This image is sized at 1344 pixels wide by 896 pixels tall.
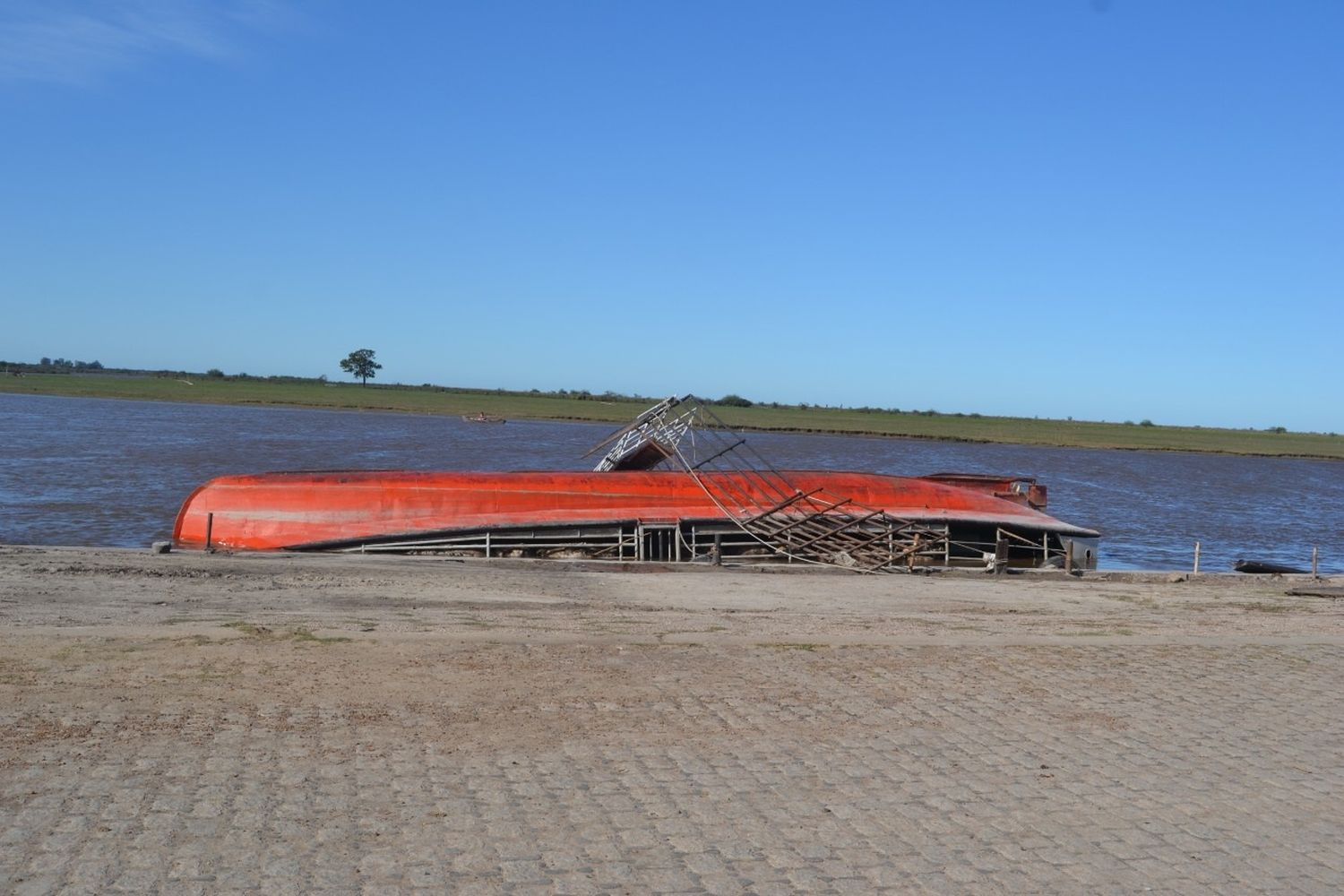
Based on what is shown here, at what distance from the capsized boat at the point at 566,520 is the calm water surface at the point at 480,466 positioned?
239 centimetres

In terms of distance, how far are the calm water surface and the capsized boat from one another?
94.1 inches

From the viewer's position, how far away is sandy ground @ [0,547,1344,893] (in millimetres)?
6336

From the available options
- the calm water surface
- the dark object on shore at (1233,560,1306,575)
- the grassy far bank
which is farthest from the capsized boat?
the grassy far bank

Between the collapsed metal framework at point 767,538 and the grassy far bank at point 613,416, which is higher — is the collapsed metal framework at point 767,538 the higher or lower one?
the lower one

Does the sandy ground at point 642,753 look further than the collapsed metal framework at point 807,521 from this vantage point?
No

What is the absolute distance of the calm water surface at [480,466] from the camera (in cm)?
3048

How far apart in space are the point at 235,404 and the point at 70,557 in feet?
307

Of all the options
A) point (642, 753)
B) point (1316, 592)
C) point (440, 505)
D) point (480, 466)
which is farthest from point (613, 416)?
point (642, 753)

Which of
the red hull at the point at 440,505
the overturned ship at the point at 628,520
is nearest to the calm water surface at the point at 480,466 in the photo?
the red hull at the point at 440,505

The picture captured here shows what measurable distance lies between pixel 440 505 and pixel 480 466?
23.6 meters

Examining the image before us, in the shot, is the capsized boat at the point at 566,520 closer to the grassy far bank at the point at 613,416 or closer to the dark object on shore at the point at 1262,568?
the dark object on shore at the point at 1262,568

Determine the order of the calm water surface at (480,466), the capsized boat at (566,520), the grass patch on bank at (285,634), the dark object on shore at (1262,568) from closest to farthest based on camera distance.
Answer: the grass patch on bank at (285,634)
the capsized boat at (566,520)
the dark object on shore at (1262,568)
the calm water surface at (480,466)

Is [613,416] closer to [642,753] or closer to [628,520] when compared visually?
[628,520]

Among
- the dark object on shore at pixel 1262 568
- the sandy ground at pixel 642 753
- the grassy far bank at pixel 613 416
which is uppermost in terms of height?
the grassy far bank at pixel 613 416
